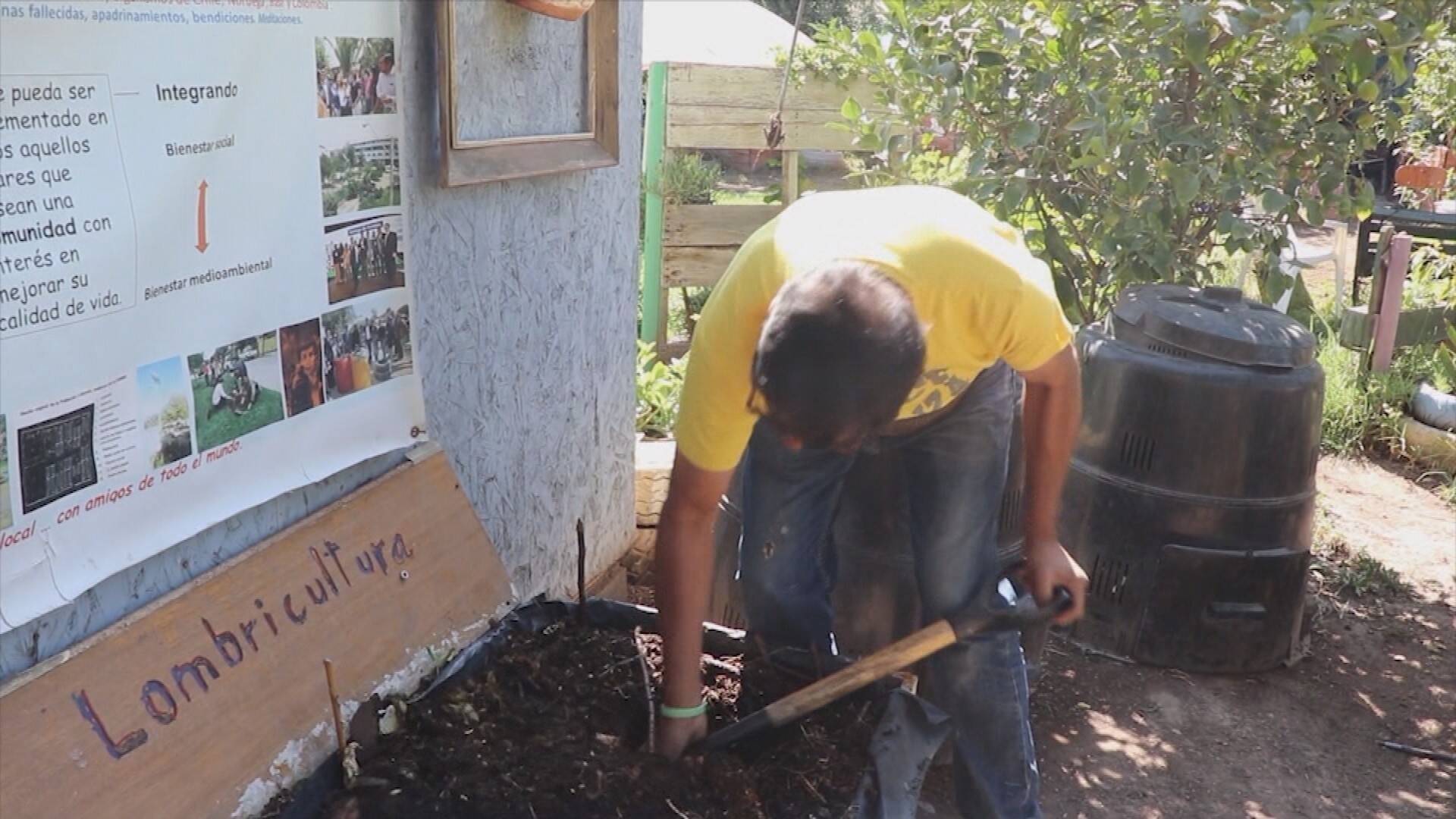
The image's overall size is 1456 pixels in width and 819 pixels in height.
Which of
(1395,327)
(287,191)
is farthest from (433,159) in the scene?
(1395,327)

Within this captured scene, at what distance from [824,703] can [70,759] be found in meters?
1.22

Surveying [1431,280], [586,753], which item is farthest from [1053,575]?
[1431,280]

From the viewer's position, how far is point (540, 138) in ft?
9.36

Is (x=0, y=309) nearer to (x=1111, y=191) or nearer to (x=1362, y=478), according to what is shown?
(x=1111, y=191)

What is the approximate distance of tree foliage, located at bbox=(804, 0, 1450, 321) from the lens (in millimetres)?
3729

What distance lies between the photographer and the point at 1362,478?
5.52 meters

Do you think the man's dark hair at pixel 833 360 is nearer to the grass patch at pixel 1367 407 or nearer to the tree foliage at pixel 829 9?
the grass patch at pixel 1367 407

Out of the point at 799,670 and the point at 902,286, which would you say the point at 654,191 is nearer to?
the point at 799,670

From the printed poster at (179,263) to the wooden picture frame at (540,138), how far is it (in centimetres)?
10

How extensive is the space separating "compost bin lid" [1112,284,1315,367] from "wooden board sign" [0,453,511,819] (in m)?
2.07

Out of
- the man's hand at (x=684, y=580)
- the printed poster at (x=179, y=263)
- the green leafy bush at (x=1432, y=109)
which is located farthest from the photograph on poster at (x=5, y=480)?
the green leafy bush at (x=1432, y=109)

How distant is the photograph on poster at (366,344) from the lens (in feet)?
7.54

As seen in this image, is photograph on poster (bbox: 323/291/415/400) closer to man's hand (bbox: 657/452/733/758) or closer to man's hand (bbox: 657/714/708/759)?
man's hand (bbox: 657/452/733/758)

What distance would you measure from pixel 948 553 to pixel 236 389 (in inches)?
55.1
